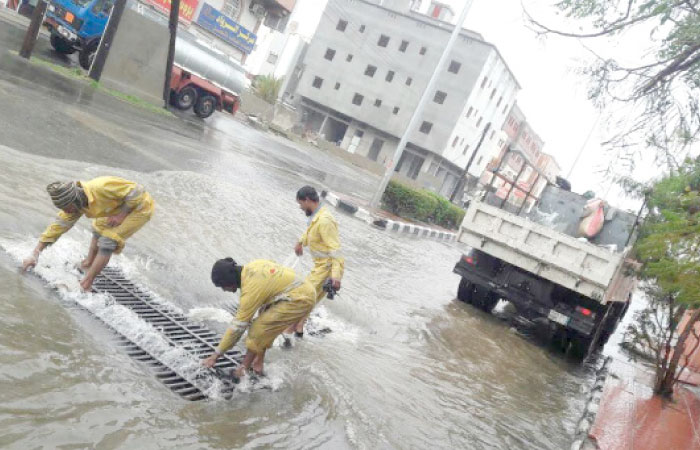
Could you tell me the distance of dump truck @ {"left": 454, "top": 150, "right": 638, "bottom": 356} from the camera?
31.8 feet

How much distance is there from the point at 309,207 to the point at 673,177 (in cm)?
449

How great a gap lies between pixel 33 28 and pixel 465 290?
12859 millimetres

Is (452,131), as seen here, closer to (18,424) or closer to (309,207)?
(309,207)

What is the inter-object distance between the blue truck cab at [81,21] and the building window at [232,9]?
1350 centimetres

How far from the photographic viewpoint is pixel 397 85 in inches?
1898

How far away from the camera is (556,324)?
33.8 ft

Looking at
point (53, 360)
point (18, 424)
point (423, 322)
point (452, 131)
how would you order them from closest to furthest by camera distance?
1. point (18, 424)
2. point (53, 360)
3. point (423, 322)
4. point (452, 131)

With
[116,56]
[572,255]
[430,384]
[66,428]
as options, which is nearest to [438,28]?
[116,56]

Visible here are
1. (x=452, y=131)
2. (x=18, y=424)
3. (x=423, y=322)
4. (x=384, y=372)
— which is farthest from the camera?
(x=452, y=131)

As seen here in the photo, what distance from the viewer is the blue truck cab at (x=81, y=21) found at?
61.2 ft

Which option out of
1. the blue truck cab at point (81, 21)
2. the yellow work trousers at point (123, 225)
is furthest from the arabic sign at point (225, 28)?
the yellow work trousers at point (123, 225)

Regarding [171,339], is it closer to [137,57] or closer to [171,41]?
[171,41]

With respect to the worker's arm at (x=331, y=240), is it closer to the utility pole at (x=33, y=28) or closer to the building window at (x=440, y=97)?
the utility pole at (x=33, y=28)

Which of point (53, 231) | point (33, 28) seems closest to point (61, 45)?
point (33, 28)
